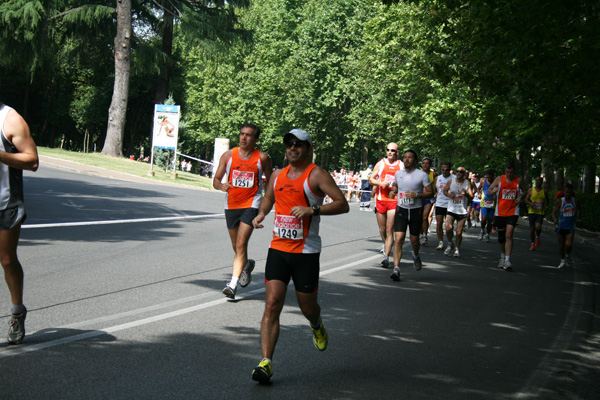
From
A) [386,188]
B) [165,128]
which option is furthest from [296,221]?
[165,128]

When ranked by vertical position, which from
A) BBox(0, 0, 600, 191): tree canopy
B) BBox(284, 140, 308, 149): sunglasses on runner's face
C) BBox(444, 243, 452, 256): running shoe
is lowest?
BBox(444, 243, 452, 256): running shoe

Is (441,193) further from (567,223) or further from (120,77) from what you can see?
(120,77)

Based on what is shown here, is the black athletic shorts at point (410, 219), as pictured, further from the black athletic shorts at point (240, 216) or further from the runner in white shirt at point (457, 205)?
the runner in white shirt at point (457, 205)

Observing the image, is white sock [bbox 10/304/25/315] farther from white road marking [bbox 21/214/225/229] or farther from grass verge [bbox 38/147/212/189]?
grass verge [bbox 38/147/212/189]

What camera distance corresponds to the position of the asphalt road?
16.2ft

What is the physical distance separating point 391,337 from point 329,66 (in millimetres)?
49675

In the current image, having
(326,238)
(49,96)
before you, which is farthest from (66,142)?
(326,238)

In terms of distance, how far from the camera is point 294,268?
5309mm

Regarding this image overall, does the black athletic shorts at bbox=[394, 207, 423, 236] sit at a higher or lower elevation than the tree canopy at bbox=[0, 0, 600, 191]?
lower

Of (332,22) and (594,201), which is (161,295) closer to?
(594,201)

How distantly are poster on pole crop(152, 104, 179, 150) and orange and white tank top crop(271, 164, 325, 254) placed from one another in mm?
26916

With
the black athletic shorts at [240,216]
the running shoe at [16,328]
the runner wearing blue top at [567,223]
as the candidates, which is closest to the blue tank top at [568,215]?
the runner wearing blue top at [567,223]

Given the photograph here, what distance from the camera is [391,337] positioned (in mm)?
6723

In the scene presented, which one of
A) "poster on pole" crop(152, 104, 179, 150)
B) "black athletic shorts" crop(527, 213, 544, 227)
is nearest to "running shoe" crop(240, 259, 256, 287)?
"black athletic shorts" crop(527, 213, 544, 227)
